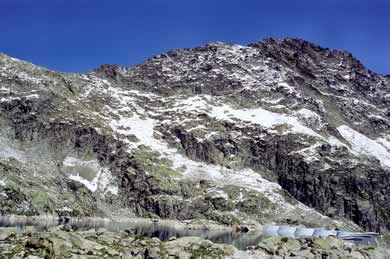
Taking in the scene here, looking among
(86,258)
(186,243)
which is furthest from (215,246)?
(86,258)

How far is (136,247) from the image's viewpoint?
2397 inches

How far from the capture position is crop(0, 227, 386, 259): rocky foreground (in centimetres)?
5022

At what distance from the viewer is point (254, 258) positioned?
66062mm

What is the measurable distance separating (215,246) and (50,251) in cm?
2663

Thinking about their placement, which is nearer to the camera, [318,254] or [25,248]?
[25,248]

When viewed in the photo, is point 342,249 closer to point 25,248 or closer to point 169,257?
point 169,257

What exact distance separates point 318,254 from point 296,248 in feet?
20.6

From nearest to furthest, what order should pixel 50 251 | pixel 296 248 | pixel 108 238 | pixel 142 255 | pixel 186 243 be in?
pixel 50 251 → pixel 142 255 → pixel 108 238 → pixel 186 243 → pixel 296 248

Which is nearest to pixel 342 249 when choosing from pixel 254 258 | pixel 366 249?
pixel 366 249

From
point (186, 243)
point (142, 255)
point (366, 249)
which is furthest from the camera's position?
point (366, 249)

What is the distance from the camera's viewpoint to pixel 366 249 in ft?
275

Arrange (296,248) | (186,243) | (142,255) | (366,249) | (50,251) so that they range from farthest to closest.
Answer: (366,249) → (296,248) → (186,243) → (142,255) → (50,251)

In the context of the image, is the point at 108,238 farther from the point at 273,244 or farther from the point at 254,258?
the point at 273,244

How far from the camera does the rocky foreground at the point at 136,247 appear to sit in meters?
50.2
